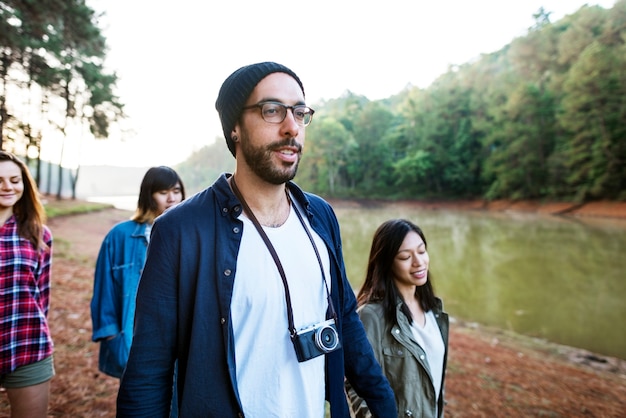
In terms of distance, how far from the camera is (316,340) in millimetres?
1155

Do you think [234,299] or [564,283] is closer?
[234,299]

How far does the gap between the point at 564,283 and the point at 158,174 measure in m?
10.9

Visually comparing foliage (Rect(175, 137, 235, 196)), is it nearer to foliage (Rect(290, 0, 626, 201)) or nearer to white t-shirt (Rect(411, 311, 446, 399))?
foliage (Rect(290, 0, 626, 201))

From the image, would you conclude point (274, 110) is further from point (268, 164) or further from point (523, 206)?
point (523, 206)

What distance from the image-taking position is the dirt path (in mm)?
3197

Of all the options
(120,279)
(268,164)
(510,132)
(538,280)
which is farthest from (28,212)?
(510,132)

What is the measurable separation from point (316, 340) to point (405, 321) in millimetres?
990

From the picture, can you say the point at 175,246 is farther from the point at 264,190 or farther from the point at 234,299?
the point at 264,190

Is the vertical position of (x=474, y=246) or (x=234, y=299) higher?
(x=234, y=299)

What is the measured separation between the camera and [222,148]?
8088 centimetres

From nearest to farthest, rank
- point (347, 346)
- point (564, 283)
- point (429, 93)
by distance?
point (347, 346) → point (564, 283) → point (429, 93)

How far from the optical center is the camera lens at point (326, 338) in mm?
1158

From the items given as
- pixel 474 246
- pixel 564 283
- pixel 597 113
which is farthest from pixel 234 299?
pixel 597 113

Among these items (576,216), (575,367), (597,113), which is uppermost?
(597,113)
